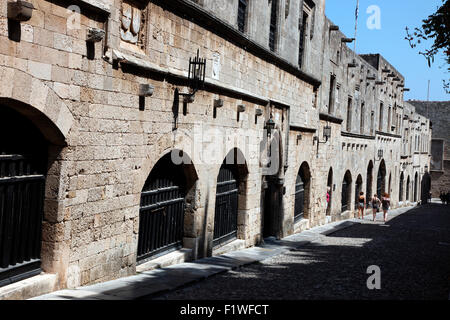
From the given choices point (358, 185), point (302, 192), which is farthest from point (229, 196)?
point (358, 185)

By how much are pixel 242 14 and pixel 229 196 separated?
14.1 ft

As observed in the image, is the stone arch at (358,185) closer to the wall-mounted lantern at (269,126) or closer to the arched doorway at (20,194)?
the wall-mounted lantern at (269,126)

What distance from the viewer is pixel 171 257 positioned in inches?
370

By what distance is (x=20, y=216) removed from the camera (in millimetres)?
6020

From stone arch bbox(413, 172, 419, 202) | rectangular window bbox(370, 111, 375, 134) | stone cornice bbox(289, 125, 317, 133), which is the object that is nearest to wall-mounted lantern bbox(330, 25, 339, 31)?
stone cornice bbox(289, 125, 317, 133)

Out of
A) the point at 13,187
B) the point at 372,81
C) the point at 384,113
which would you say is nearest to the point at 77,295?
the point at 13,187

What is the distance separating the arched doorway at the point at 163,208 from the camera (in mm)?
8703

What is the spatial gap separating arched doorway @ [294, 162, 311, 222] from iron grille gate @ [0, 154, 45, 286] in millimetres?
12255

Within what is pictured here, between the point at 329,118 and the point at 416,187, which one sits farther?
the point at 416,187

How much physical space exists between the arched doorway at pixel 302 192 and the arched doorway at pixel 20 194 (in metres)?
12.3

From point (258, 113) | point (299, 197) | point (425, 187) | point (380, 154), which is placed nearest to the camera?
point (258, 113)

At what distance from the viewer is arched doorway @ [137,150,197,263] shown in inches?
343

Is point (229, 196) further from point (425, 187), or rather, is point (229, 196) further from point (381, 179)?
point (425, 187)

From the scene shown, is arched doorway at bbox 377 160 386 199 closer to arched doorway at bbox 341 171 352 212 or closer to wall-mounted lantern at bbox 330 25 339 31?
arched doorway at bbox 341 171 352 212
